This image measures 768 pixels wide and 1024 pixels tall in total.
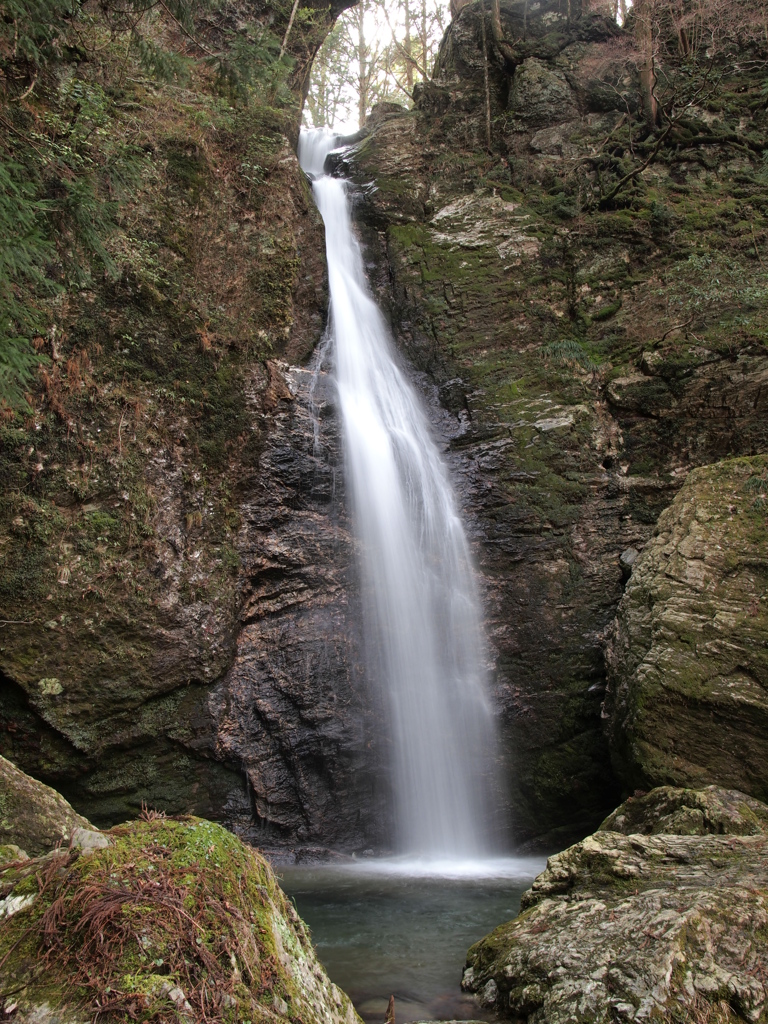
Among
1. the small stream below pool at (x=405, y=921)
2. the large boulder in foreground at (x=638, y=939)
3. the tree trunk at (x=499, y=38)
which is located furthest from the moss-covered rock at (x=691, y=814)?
the tree trunk at (x=499, y=38)

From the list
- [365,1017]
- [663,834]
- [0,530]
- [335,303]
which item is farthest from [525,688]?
[335,303]

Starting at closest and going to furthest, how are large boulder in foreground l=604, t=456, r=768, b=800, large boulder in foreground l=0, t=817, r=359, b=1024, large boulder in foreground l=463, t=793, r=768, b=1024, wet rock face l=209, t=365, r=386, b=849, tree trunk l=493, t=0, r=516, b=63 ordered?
1. large boulder in foreground l=0, t=817, r=359, b=1024
2. large boulder in foreground l=463, t=793, r=768, b=1024
3. large boulder in foreground l=604, t=456, r=768, b=800
4. wet rock face l=209, t=365, r=386, b=849
5. tree trunk l=493, t=0, r=516, b=63

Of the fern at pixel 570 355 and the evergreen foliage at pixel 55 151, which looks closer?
the evergreen foliage at pixel 55 151

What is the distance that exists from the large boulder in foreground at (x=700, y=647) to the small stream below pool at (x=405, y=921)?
2.00 metres

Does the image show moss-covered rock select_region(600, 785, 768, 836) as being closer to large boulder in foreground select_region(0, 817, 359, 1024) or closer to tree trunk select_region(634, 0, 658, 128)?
large boulder in foreground select_region(0, 817, 359, 1024)

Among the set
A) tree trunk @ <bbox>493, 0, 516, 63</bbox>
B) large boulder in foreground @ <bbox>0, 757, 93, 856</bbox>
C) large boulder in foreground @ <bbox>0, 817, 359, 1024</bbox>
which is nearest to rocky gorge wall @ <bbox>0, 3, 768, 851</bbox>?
large boulder in foreground @ <bbox>0, 757, 93, 856</bbox>

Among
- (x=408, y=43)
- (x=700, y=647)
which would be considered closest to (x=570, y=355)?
(x=700, y=647)

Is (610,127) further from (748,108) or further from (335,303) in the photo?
(335,303)

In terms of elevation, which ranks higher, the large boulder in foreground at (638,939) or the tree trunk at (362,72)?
the tree trunk at (362,72)

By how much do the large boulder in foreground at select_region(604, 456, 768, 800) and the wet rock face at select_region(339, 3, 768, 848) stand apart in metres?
0.37

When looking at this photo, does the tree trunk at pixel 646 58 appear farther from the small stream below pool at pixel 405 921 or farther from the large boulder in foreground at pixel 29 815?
the large boulder in foreground at pixel 29 815

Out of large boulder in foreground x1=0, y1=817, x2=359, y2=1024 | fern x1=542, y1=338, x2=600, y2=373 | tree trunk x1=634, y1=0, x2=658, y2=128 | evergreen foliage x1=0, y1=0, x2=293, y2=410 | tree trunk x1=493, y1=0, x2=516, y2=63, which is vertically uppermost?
tree trunk x1=493, y1=0, x2=516, y2=63

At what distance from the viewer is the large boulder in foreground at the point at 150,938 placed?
1723mm

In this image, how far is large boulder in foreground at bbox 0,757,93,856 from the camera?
11.5 ft
